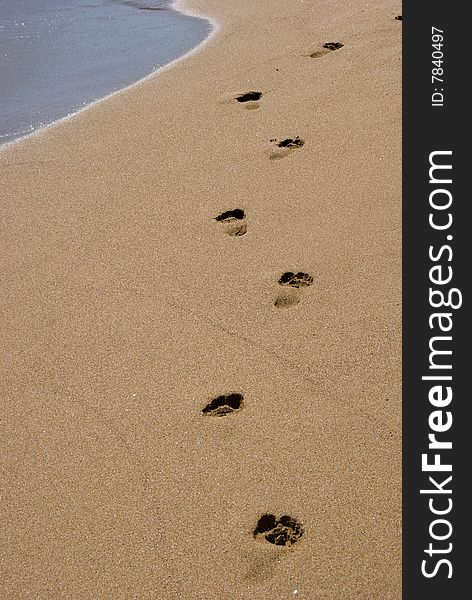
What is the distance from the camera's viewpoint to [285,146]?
155 inches

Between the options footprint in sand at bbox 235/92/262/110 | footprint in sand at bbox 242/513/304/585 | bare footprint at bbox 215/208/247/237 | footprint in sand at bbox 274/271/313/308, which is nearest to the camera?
footprint in sand at bbox 242/513/304/585

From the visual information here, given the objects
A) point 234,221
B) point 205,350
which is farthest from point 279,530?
point 234,221

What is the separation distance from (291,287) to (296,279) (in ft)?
0.16

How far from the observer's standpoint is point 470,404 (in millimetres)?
2309

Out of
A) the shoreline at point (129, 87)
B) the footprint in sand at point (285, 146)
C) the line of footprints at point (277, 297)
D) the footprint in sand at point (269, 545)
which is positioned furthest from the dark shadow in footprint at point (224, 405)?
the shoreline at point (129, 87)

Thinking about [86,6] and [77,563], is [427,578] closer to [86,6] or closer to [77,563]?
[77,563]

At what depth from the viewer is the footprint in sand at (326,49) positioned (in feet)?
16.8

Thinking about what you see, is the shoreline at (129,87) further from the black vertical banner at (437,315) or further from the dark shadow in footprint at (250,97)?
the black vertical banner at (437,315)

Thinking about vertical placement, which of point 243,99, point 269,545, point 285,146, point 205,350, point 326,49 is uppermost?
point 326,49

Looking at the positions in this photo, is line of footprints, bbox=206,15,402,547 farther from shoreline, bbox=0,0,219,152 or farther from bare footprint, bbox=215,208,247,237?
shoreline, bbox=0,0,219,152

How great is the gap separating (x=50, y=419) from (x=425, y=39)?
9.55ft

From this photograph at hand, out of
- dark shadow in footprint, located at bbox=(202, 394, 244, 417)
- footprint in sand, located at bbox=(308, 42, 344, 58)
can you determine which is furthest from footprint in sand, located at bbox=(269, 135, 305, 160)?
dark shadow in footprint, located at bbox=(202, 394, 244, 417)

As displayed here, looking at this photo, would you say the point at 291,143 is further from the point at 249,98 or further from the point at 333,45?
the point at 333,45

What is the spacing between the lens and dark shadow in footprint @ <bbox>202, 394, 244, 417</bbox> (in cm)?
243
